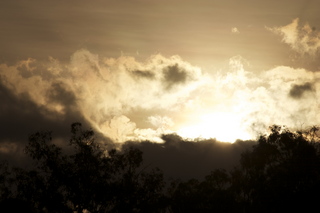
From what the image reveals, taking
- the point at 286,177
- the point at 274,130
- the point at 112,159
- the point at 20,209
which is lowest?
the point at 20,209

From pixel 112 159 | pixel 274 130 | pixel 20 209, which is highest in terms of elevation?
pixel 274 130

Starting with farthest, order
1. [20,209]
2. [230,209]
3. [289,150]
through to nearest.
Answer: [230,209] → [289,150] → [20,209]

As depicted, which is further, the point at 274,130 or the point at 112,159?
the point at 274,130

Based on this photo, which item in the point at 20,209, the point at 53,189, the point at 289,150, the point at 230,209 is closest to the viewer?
the point at 20,209

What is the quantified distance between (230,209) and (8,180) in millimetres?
44504

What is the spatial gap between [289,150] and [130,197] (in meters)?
29.4

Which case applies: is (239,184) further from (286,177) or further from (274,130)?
(286,177)

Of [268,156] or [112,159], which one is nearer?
[112,159]

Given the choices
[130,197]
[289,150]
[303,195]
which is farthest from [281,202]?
[130,197]

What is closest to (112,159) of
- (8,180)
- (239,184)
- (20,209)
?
(8,180)

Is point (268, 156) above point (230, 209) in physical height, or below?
above

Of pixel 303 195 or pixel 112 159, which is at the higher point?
pixel 112 159

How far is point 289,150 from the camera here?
73250 millimetres

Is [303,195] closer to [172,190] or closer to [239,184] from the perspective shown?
[239,184]
